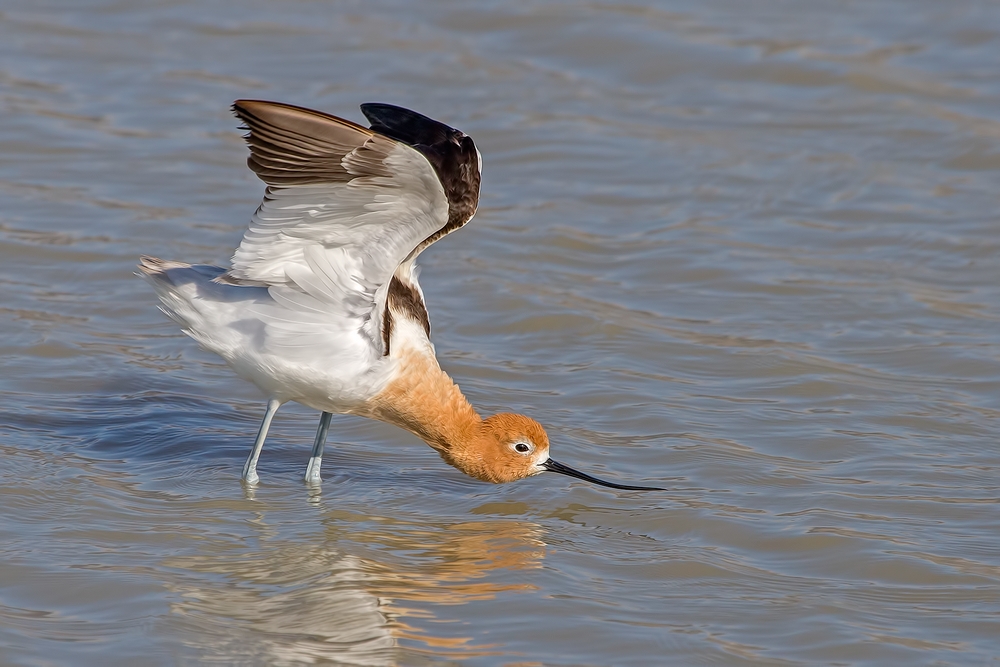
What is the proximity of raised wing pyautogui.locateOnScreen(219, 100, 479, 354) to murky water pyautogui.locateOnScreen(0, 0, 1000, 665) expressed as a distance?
980 mm

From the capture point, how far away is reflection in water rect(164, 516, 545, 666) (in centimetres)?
510

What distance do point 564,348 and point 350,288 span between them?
92.6 inches

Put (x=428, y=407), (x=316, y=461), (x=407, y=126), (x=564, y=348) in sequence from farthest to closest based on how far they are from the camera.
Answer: (x=564, y=348) → (x=316, y=461) → (x=428, y=407) → (x=407, y=126)

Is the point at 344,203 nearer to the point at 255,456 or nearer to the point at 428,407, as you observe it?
the point at 428,407

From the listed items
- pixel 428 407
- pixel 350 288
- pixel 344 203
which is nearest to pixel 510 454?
pixel 428 407

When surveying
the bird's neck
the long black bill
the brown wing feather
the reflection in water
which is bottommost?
the reflection in water

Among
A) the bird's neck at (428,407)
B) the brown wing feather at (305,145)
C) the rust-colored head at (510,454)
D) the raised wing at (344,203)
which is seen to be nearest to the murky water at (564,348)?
the rust-colored head at (510,454)

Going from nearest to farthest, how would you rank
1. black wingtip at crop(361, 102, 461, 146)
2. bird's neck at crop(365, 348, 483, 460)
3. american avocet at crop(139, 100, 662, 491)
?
1. american avocet at crop(139, 100, 662, 491)
2. black wingtip at crop(361, 102, 461, 146)
3. bird's neck at crop(365, 348, 483, 460)

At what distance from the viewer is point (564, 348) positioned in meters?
8.25

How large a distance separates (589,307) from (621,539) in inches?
105

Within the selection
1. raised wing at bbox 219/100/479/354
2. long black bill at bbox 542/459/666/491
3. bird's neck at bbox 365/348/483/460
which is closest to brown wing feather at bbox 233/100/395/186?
raised wing at bbox 219/100/479/354

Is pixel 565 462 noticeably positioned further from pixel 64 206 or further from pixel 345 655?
pixel 64 206

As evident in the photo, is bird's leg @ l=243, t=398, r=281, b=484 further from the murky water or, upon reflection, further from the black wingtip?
the black wingtip

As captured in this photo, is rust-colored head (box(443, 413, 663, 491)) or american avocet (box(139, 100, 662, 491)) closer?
american avocet (box(139, 100, 662, 491))
